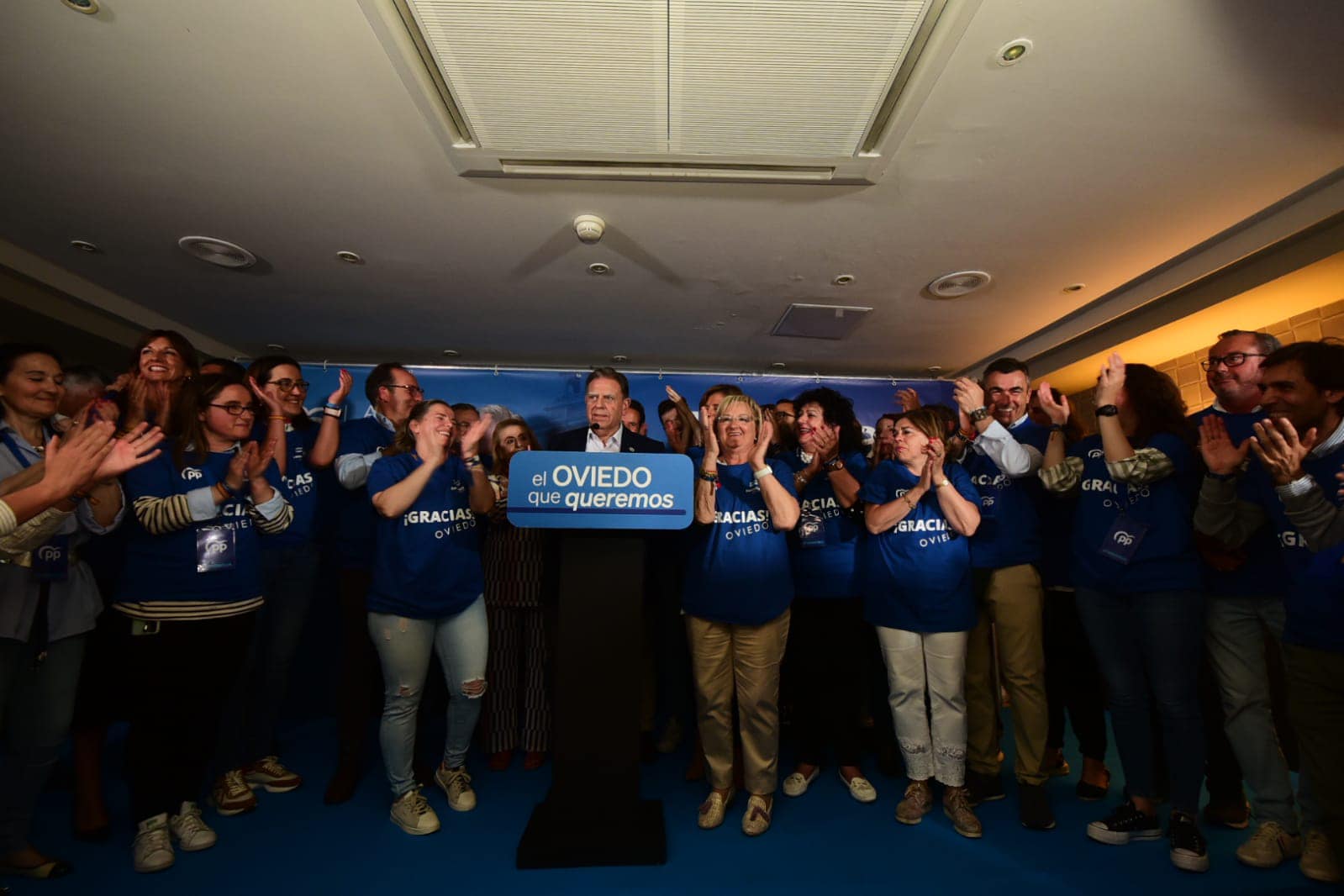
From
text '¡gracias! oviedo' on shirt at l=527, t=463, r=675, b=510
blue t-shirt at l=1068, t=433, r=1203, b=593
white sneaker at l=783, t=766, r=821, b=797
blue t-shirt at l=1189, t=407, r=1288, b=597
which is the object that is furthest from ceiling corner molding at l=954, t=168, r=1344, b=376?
white sneaker at l=783, t=766, r=821, b=797

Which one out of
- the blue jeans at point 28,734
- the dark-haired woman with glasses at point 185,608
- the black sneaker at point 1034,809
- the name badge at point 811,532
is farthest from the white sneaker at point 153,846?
the black sneaker at point 1034,809

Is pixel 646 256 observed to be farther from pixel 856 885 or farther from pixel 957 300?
pixel 856 885

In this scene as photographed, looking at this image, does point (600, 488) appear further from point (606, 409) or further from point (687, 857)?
point (687, 857)

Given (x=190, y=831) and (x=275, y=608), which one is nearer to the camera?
(x=190, y=831)

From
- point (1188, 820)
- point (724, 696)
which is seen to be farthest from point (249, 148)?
point (1188, 820)

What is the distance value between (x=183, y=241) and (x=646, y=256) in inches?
96.4

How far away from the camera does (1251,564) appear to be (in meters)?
2.01

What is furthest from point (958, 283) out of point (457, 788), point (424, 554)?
point (457, 788)

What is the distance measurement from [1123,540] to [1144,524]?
89 millimetres

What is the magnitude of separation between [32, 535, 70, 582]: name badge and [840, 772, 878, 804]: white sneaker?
9.88 ft

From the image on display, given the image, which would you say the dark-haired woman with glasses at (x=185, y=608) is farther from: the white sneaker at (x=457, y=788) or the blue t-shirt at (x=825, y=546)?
the blue t-shirt at (x=825, y=546)

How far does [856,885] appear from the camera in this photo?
1.83 meters

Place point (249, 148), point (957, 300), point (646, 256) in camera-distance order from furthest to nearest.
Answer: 1. point (957, 300)
2. point (646, 256)
3. point (249, 148)

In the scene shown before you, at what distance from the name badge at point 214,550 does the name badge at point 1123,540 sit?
10.5 ft
